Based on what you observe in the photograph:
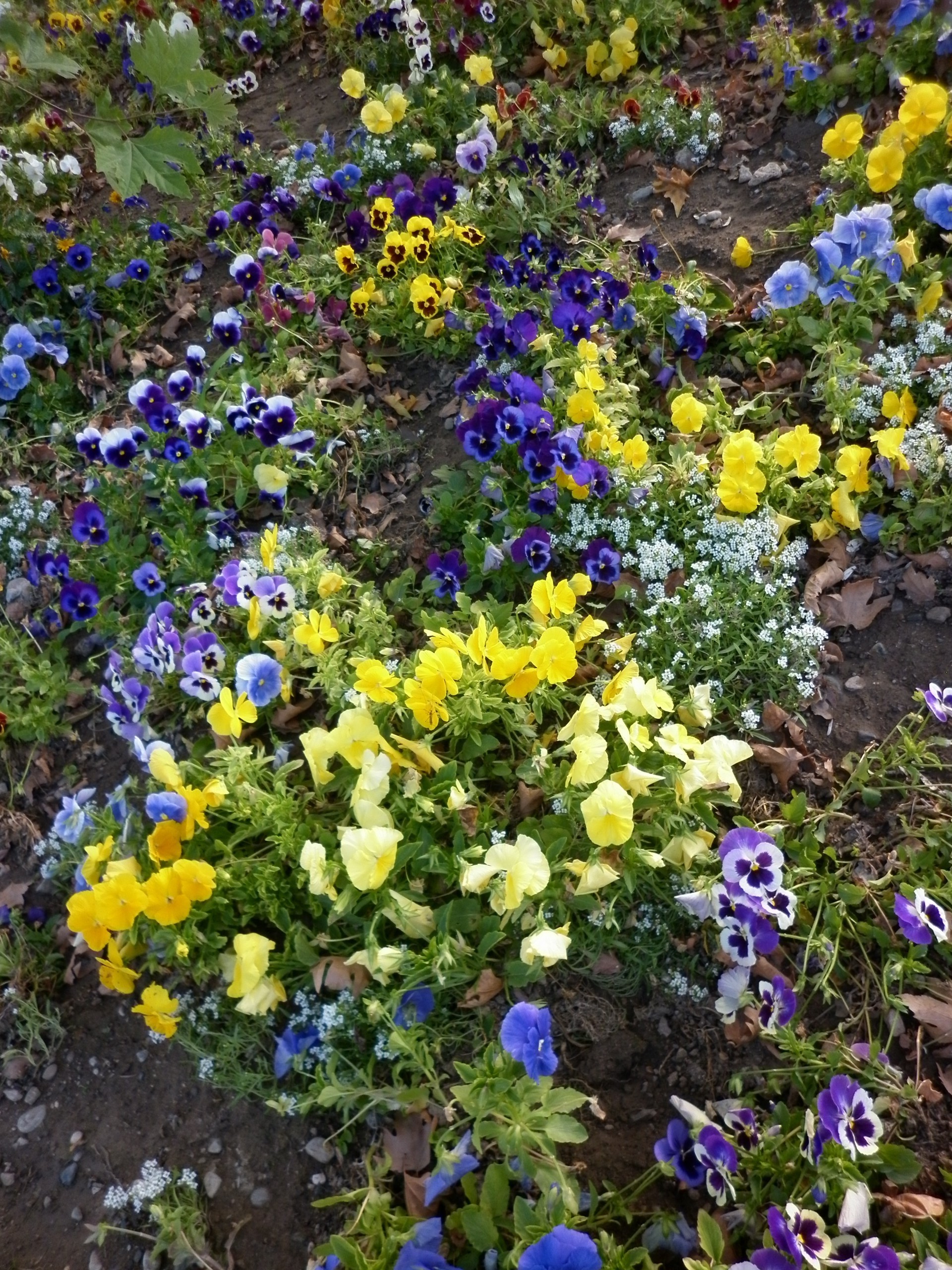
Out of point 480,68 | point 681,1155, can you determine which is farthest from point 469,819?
point 480,68

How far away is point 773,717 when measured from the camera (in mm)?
2576

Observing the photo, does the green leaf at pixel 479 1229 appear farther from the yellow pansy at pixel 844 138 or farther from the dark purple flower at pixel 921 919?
the yellow pansy at pixel 844 138

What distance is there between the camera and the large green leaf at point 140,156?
196 centimetres

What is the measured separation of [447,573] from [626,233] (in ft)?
6.83

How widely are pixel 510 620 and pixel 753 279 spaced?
6.56ft

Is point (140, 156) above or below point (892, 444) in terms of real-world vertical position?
above

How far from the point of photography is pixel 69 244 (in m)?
4.73

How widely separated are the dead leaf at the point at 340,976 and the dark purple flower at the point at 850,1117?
1057mm

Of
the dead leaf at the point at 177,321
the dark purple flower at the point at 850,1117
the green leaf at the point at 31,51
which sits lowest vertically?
the dark purple flower at the point at 850,1117

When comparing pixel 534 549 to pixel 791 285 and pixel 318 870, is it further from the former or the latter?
pixel 791 285

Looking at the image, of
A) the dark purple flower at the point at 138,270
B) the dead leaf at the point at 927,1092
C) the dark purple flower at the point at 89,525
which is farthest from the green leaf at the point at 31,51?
the dead leaf at the point at 927,1092

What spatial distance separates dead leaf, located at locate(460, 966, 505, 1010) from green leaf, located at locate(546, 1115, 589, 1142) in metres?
0.44

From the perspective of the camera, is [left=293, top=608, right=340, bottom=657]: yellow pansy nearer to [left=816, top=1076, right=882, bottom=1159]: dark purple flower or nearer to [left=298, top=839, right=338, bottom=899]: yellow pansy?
[left=298, top=839, right=338, bottom=899]: yellow pansy

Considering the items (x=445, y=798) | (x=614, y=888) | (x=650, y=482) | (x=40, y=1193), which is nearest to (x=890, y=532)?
(x=650, y=482)
